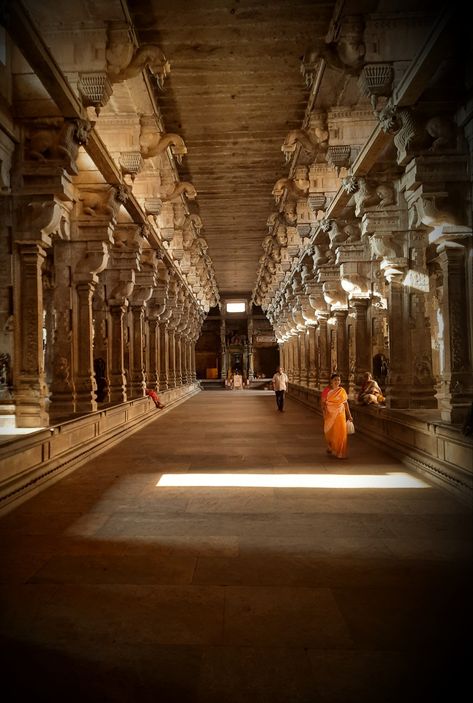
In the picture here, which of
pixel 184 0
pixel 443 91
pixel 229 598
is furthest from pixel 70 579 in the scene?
pixel 184 0

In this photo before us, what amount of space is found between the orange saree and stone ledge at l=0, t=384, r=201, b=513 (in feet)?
11.0

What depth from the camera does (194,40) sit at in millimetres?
8203

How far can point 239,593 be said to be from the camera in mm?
2738

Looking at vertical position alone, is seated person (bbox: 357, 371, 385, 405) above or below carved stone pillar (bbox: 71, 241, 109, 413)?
below

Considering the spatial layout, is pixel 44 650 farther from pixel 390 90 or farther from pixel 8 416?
pixel 390 90

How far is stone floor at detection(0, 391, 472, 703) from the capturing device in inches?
78.9

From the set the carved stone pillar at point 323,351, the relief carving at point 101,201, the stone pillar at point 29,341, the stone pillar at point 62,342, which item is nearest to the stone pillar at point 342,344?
the carved stone pillar at point 323,351

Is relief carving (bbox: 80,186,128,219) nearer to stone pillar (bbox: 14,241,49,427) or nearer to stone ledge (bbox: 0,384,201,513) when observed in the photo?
stone pillar (bbox: 14,241,49,427)

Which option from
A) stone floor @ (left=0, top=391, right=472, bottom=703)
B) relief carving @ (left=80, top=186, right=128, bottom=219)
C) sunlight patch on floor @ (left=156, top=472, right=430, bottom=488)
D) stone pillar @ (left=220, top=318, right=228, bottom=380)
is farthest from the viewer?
stone pillar @ (left=220, top=318, right=228, bottom=380)

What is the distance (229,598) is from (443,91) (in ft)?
19.2

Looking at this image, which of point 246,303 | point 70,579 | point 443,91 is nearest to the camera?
point 70,579

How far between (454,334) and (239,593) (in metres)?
4.34

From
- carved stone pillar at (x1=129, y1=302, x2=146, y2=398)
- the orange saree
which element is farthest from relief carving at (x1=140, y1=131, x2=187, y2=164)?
the orange saree

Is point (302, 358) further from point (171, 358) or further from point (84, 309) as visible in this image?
point (84, 309)
